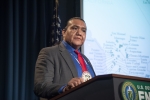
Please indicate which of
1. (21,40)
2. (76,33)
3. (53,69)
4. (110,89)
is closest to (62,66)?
(53,69)

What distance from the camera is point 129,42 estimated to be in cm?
383

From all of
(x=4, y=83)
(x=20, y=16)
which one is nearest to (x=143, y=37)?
(x=20, y=16)

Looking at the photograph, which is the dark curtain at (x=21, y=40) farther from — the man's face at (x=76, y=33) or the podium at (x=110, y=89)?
the podium at (x=110, y=89)

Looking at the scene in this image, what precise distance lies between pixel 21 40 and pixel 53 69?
5.13 feet

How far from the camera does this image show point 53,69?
2121 millimetres

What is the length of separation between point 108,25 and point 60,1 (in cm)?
77

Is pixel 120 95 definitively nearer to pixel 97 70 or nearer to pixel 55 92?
pixel 55 92

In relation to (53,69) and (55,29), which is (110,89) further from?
(55,29)

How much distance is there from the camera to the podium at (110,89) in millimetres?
1374

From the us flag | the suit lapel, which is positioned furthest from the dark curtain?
the suit lapel

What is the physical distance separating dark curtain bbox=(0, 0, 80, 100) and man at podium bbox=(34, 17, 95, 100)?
1043 mm

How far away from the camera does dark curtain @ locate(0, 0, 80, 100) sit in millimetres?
3355

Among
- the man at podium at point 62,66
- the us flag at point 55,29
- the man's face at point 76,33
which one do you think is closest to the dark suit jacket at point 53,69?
the man at podium at point 62,66

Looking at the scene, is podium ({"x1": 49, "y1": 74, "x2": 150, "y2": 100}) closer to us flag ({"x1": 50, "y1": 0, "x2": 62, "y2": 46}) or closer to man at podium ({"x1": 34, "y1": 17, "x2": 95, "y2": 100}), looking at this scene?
man at podium ({"x1": 34, "y1": 17, "x2": 95, "y2": 100})
